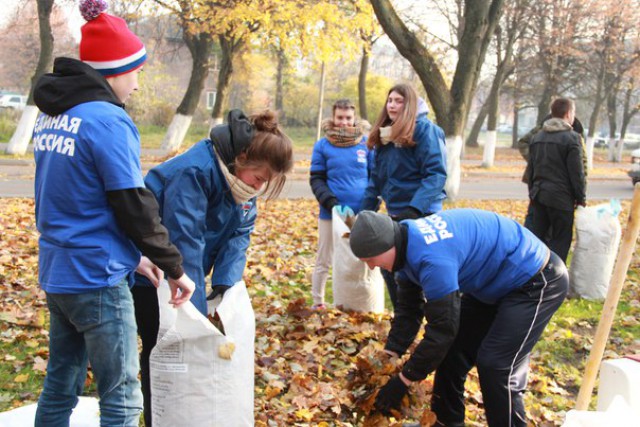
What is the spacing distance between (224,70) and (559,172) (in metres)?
13.3

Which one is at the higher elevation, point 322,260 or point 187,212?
point 187,212

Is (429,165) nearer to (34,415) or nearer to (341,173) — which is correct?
(341,173)

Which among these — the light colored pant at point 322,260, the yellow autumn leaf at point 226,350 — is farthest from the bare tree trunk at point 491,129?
the yellow autumn leaf at point 226,350

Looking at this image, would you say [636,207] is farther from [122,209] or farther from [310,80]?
[310,80]

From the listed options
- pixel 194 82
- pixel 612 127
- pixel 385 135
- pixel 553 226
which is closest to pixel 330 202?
pixel 385 135

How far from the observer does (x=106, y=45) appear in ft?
7.26

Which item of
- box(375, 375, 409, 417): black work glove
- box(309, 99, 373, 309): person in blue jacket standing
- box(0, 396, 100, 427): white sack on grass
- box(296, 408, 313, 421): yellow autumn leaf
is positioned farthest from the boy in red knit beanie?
box(309, 99, 373, 309): person in blue jacket standing

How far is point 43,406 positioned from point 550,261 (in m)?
2.24

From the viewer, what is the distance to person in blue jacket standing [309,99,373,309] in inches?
192

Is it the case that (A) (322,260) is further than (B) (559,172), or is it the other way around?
(B) (559,172)

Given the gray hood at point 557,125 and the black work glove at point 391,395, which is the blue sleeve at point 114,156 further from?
the gray hood at point 557,125

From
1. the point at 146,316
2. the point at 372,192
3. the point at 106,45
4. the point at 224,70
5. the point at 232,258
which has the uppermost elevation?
the point at 224,70

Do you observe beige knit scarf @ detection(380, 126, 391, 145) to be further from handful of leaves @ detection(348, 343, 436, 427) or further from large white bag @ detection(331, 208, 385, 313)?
handful of leaves @ detection(348, 343, 436, 427)

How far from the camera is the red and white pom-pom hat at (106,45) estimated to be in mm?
2215
